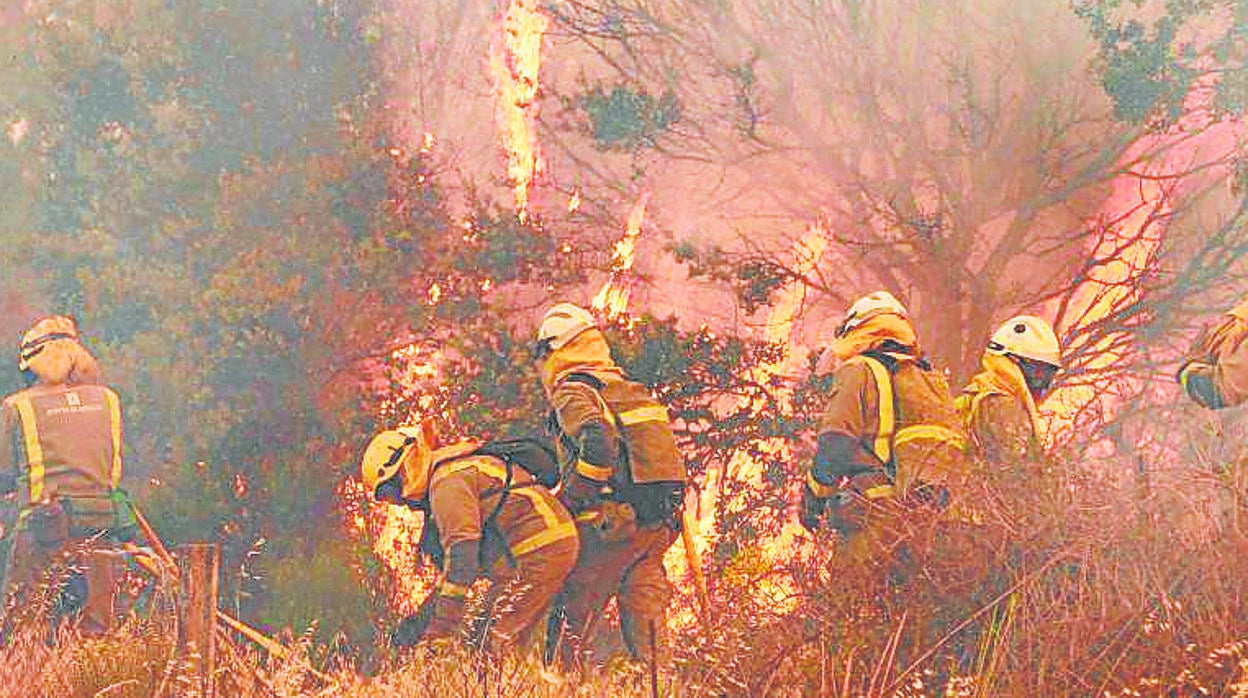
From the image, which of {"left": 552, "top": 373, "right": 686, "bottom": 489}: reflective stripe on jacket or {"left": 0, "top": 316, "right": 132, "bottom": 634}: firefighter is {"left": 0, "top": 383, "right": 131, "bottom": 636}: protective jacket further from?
{"left": 552, "top": 373, "right": 686, "bottom": 489}: reflective stripe on jacket

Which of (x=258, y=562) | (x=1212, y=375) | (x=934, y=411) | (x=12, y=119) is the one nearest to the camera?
(x=934, y=411)

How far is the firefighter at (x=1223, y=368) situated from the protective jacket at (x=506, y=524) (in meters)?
2.69

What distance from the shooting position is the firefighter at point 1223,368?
812 centimetres

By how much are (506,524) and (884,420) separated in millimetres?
1612

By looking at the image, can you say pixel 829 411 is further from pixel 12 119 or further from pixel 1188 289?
pixel 12 119

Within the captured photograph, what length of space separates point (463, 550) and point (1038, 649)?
3.14 m

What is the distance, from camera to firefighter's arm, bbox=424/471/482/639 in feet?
25.3

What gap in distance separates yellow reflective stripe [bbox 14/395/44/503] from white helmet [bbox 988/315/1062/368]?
15.1ft

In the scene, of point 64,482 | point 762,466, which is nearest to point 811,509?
point 64,482

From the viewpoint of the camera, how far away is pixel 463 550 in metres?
7.76

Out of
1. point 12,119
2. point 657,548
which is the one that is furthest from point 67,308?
point 657,548

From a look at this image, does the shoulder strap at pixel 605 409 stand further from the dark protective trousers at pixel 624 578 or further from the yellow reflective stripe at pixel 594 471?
the dark protective trousers at pixel 624 578

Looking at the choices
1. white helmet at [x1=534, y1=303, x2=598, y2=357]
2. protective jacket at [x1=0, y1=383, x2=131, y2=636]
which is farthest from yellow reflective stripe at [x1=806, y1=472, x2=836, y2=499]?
protective jacket at [x1=0, y1=383, x2=131, y2=636]

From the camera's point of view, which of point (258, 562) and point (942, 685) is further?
point (258, 562)
